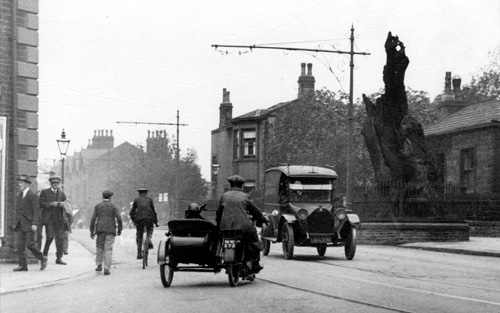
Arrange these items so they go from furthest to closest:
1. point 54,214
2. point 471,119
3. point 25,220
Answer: point 471,119, point 54,214, point 25,220

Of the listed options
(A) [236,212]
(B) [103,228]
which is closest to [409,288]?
(A) [236,212]

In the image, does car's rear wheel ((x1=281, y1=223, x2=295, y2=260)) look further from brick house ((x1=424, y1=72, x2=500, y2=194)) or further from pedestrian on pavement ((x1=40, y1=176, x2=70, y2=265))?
brick house ((x1=424, y1=72, x2=500, y2=194))

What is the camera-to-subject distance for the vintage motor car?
19.6 m

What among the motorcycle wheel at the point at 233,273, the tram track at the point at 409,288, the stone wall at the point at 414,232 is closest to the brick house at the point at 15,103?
the motorcycle wheel at the point at 233,273

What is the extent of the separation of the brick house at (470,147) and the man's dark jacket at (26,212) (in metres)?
22.3

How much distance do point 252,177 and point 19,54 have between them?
134 ft

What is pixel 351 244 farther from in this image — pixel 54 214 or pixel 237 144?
pixel 237 144

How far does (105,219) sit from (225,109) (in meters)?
47.8

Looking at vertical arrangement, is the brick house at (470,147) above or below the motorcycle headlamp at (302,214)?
above

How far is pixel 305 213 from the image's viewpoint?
19609mm

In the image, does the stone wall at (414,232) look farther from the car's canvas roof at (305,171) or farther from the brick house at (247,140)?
the brick house at (247,140)

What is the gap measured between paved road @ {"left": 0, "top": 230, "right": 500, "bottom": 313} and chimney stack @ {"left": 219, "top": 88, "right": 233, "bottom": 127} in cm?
4535

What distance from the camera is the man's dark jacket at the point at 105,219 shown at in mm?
15930

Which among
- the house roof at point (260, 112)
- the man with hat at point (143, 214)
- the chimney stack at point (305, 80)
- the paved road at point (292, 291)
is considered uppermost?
the chimney stack at point (305, 80)
